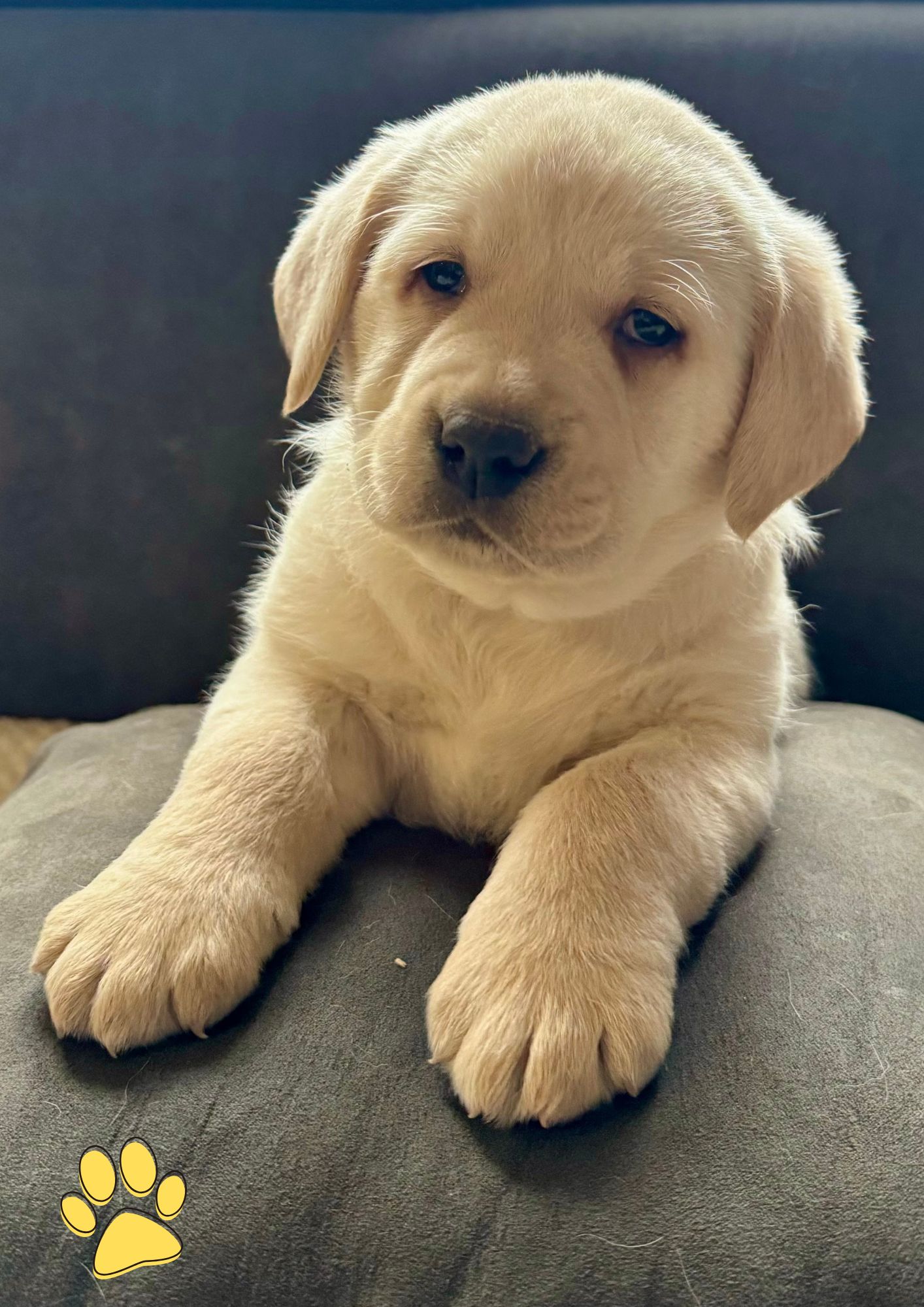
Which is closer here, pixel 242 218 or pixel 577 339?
pixel 577 339

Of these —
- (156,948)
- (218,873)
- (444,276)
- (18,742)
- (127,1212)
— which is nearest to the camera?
(127,1212)

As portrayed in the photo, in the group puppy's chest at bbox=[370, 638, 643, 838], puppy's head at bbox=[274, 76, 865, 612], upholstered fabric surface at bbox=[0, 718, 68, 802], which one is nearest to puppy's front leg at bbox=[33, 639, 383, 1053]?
puppy's chest at bbox=[370, 638, 643, 838]

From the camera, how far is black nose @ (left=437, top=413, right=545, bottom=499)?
1300mm

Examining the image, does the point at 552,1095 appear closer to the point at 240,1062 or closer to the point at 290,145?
the point at 240,1062

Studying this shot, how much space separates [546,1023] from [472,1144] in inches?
7.0

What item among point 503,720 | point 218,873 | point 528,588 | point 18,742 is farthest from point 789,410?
point 18,742

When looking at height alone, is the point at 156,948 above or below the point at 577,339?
below

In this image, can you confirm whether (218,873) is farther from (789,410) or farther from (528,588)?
(789,410)

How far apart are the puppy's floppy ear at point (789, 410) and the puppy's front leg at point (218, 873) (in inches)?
32.5

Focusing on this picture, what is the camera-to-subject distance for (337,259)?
1.72 m

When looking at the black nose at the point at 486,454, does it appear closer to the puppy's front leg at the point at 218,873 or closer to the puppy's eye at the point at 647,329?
the puppy's eye at the point at 647,329

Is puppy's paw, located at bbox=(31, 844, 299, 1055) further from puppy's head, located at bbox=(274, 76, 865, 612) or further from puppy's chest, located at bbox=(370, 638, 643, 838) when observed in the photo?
puppy's head, located at bbox=(274, 76, 865, 612)

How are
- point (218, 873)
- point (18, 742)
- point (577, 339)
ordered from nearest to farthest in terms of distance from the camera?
point (218, 873) < point (577, 339) < point (18, 742)

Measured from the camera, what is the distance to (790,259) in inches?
65.1
